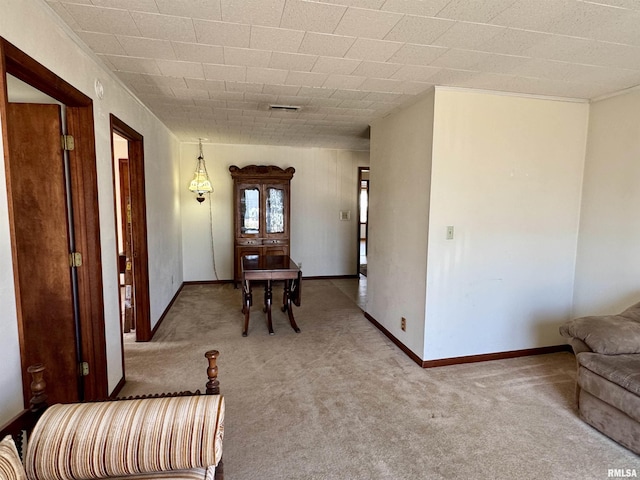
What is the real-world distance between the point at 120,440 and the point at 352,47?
220 cm

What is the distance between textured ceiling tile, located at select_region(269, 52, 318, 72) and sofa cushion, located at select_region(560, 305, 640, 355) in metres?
2.47

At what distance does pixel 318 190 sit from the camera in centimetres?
627

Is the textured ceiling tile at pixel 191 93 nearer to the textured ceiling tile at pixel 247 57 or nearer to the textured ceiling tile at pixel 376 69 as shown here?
the textured ceiling tile at pixel 247 57

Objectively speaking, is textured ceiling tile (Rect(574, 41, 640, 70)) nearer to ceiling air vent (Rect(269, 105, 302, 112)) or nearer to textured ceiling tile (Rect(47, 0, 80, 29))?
ceiling air vent (Rect(269, 105, 302, 112))

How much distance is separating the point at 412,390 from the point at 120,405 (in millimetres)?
2079

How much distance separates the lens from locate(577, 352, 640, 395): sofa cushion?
195cm

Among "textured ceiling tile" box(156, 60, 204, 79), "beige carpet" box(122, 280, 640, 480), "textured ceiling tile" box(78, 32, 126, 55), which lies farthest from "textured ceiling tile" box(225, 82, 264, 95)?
"beige carpet" box(122, 280, 640, 480)

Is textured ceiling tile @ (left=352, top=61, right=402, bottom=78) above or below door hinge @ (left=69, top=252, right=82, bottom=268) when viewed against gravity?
above

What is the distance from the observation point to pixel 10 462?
3.13 ft

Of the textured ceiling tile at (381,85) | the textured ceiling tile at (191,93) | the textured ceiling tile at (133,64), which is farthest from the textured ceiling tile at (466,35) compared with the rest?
the textured ceiling tile at (191,93)

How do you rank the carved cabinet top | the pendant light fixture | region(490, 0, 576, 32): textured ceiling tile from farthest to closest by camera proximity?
the carved cabinet top < the pendant light fixture < region(490, 0, 576, 32): textured ceiling tile

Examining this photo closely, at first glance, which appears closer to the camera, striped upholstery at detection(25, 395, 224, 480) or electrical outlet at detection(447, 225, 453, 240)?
striped upholstery at detection(25, 395, 224, 480)

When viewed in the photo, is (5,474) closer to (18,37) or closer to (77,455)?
(77,455)

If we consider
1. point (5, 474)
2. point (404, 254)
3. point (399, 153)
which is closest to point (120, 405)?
point (5, 474)
